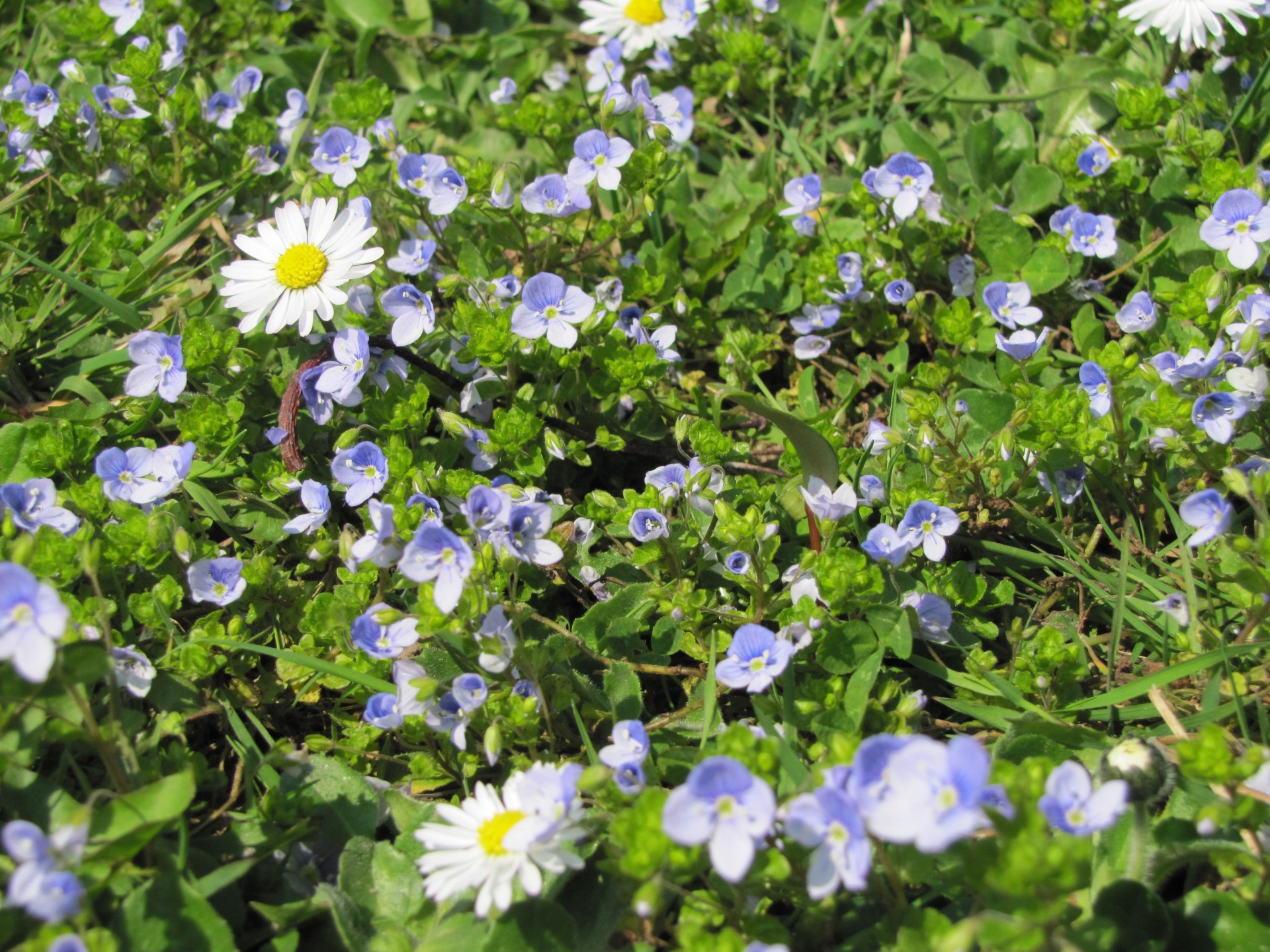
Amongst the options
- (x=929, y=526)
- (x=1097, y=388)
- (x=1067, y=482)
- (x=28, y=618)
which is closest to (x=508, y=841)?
(x=28, y=618)

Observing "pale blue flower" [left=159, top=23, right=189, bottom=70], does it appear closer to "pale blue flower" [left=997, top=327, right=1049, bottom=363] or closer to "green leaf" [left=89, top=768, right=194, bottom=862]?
"green leaf" [left=89, top=768, right=194, bottom=862]

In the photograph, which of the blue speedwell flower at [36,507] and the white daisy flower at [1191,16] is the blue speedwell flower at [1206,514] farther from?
the blue speedwell flower at [36,507]

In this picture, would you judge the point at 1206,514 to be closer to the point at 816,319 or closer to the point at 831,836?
the point at 831,836

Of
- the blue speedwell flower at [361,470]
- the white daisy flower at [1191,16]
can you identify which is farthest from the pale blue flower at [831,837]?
the white daisy flower at [1191,16]

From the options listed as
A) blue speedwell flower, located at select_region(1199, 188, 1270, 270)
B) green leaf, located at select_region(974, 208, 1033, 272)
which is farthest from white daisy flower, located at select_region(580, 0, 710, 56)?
blue speedwell flower, located at select_region(1199, 188, 1270, 270)

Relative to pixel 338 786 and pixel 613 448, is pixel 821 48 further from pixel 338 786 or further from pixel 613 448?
pixel 338 786

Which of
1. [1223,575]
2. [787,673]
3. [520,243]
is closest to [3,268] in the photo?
[520,243]
